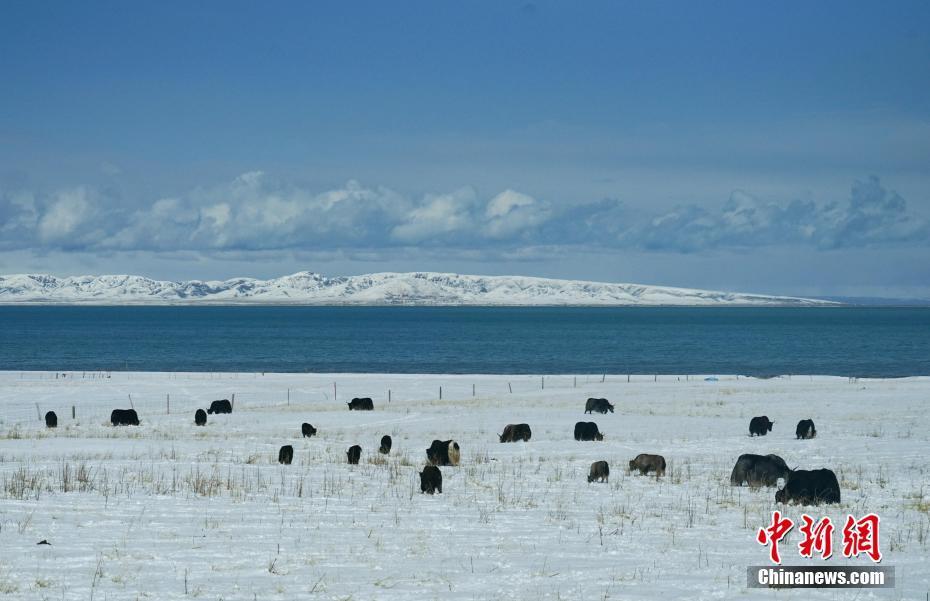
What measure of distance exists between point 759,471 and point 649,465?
2.49 m

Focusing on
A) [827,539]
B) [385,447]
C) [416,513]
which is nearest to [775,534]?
[827,539]

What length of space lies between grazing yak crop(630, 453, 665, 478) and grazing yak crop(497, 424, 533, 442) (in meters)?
8.83

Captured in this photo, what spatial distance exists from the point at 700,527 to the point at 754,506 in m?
2.19

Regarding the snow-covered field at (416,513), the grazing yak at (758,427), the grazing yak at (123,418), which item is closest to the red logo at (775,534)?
the snow-covered field at (416,513)

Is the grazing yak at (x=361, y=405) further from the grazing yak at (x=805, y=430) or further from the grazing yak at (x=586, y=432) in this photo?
the grazing yak at (x=805, y=430)

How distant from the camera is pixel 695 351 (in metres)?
117

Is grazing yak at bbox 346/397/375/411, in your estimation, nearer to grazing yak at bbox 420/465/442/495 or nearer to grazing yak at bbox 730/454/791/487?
grazing yak at bbox 420/465/442/495

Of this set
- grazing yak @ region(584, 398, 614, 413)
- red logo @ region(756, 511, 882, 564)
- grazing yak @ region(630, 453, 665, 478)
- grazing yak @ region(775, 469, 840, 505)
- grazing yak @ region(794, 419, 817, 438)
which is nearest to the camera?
red logo @ region(756, 511, 882, 564)

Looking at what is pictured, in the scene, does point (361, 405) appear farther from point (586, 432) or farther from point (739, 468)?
point (739, 468)

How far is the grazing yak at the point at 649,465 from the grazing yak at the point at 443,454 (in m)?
4.13

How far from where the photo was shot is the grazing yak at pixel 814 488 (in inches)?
600

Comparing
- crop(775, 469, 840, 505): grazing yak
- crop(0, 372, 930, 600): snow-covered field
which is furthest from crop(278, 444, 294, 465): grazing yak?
crop(775, 469, 840, 505): grazing yak

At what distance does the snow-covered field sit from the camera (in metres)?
10.1

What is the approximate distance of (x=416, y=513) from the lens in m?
14.5
